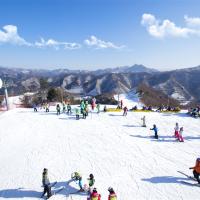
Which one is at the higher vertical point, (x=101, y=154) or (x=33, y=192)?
(x=101, y=154)

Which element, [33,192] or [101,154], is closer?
[33,192]

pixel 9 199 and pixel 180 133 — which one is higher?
pixel 180 133

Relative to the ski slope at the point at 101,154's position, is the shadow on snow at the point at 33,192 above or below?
below

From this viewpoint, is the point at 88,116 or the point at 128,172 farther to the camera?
the point at 88,116

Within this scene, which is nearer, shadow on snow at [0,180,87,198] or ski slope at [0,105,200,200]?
shadow on snow at [0,180,87,198]

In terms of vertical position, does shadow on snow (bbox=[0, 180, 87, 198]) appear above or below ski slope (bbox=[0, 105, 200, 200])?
below

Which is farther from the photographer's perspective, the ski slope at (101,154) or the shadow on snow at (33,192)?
the ski slope at (101,154)

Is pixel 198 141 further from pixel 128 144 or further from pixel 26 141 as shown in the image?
pixel 26 141

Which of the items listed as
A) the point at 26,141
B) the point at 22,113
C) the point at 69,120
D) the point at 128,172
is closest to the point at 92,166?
the point at 128,172
